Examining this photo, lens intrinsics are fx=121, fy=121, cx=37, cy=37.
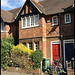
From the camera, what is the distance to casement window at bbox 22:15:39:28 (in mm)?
14911

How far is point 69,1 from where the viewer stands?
14.8 m

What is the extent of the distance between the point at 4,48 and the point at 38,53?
14.9ft

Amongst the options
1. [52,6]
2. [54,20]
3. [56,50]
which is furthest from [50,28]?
[52,6]

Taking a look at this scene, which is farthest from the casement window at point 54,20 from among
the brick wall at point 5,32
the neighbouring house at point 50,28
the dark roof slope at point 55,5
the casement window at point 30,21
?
the brick wall at point 5,32

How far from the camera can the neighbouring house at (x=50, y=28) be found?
13195 millimetres

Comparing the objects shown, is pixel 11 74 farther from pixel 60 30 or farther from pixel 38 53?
pixel 60 30

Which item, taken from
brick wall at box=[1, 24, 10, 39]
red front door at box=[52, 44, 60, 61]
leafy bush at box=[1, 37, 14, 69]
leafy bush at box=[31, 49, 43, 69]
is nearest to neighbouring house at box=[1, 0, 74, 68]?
red front door at box=[52, 44, 60, 61]

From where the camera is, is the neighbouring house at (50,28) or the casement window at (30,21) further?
the casement window at (30,21)

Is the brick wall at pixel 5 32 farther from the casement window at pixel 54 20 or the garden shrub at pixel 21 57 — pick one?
the casement window at pixel 54 20

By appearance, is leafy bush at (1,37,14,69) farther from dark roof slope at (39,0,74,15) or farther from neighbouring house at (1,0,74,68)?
dark roof slope at (39,0,74,15)

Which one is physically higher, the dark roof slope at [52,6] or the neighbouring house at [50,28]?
the dark roof slope at [52,6]

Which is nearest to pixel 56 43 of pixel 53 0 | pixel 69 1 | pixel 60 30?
pixel 60 30

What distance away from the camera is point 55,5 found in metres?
15.5

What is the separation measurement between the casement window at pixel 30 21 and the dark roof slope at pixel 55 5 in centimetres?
151
